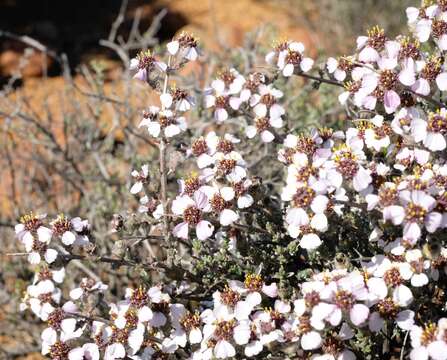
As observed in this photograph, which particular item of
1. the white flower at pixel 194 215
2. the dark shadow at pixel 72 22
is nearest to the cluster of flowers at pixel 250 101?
the white flower at pixel 194 215

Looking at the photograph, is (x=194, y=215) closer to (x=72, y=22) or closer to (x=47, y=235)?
(x=47, y=235)

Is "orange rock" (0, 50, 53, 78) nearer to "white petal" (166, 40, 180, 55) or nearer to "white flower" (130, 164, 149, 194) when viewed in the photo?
"white petal" (166, 40, 180, 55)

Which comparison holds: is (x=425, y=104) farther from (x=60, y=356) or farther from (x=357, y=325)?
(x=60, y=356)

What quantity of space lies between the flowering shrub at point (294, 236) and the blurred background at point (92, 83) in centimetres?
50

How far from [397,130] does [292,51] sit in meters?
0.55

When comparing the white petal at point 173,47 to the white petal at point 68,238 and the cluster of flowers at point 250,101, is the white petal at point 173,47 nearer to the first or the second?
the cluster of flowers at point 250,101

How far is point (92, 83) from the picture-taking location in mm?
3463

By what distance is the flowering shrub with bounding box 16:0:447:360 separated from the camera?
1664 mm

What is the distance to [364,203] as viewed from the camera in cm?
179

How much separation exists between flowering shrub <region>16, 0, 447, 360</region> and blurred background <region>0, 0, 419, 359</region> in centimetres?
50

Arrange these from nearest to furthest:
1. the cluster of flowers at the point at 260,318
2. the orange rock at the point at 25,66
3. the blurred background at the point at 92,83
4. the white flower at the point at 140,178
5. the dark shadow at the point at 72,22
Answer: the cluster of flowers at the point at 260,318 → the white flower at the point at 140,178 → the blurred background at the point at 92,83 → the orange rock at the point at 25,66 → the dark shadow at the point at 72,22

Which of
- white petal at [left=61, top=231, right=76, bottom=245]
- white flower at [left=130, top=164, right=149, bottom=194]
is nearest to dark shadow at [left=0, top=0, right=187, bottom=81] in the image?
white flower at [left=130, top=164, right=149, bottom=194]

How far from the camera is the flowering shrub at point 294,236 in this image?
166cm

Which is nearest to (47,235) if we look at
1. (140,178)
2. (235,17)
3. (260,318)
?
(140,178)
